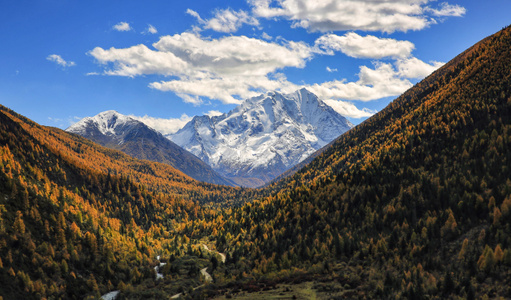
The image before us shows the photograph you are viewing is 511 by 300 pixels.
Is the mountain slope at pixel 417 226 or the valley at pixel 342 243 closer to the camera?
the mountain slope at pixel 417 226

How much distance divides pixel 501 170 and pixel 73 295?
169m

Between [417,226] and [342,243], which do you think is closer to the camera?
[417,226]

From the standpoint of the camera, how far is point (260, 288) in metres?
90.5

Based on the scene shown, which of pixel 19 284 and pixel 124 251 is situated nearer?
pixel 19 284

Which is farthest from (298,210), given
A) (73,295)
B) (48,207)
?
(48,207)

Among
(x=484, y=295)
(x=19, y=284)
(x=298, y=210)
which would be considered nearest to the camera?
(x=484, y=295)

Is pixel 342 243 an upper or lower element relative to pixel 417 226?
lower

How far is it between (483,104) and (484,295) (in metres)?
175

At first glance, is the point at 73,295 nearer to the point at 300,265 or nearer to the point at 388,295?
the point at 300,265

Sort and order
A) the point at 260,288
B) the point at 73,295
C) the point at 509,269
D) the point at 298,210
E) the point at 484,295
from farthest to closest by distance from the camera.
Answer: the point at 298,210 < the point at 73,295 < the point at 260,288 < the point at 509,269 < the point at 484,295

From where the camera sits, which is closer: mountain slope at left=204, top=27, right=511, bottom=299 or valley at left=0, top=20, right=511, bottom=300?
mountain slope at left=204, top=27, right=511, bottom=299

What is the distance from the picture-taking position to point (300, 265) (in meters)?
122

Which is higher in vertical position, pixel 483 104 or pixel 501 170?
pixel 483 104

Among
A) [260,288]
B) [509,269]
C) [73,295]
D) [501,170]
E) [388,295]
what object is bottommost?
[73,295]
